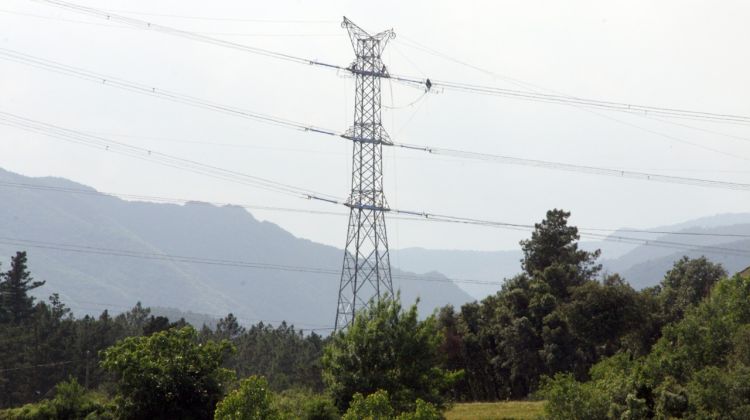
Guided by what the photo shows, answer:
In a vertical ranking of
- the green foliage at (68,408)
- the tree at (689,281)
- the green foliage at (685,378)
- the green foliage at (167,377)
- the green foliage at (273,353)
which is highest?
the tree at (689,281)

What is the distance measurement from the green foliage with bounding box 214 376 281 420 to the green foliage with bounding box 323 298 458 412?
10.2m

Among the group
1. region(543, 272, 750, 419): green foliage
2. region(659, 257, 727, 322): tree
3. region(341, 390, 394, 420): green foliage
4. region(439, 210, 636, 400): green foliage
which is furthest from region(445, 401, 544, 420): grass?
region(659, 257, 727, 322): tree

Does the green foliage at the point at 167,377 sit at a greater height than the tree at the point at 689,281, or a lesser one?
lesser

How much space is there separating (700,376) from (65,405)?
38.5m

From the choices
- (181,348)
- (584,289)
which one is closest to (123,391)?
(181,348)

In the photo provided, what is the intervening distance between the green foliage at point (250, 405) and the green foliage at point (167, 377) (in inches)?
406

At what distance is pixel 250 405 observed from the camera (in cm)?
4056

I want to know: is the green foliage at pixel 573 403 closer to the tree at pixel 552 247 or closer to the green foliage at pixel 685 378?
the green foliage at pixel 685 378

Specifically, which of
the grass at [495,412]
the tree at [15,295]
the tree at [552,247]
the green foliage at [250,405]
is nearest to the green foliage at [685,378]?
the grass at [495,412]

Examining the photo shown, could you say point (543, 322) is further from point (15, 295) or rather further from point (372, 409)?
point (15, 295)

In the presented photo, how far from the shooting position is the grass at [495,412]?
61966 millimetres

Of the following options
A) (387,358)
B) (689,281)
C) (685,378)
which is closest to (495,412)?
(685,378)

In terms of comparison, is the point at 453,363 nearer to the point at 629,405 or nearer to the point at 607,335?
the point at 607,335

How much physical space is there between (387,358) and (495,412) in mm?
18988
